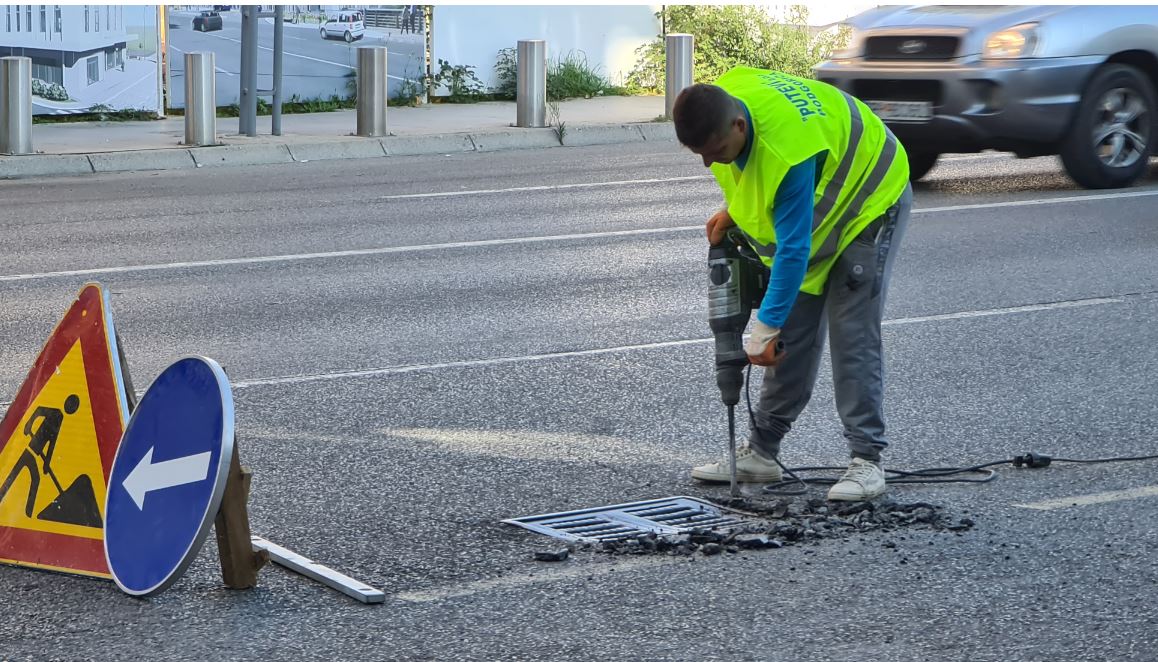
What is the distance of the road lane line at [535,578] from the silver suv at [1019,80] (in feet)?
26.8

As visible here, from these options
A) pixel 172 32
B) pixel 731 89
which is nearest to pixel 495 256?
pixel 731 89

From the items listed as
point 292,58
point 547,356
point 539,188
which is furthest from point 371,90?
point 547,356

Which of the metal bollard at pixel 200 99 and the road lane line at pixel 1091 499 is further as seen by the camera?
the metal bollard at pixel 200 99

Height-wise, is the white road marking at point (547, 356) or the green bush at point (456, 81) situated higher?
the green bush at point (456, 81)

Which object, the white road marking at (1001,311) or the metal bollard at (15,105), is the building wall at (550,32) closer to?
the metal bollard at (15,105)

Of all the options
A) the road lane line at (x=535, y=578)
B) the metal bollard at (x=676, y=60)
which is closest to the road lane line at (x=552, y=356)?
the road lane line at (x=535, y=578)

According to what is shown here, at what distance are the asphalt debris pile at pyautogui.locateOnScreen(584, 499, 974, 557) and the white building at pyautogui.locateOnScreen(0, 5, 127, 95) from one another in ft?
44.9

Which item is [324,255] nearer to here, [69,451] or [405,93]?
[69,451]

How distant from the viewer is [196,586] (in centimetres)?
450

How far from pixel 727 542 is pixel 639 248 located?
574 centimetres

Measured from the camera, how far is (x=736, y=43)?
21.5 m

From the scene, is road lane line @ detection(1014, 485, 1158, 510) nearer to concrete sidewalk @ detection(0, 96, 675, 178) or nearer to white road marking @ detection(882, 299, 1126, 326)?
white road marking @ detection(882, 299, 1126, 326)

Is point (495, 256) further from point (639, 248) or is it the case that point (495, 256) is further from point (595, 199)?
point (595, 199)

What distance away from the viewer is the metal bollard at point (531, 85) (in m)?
17.5
